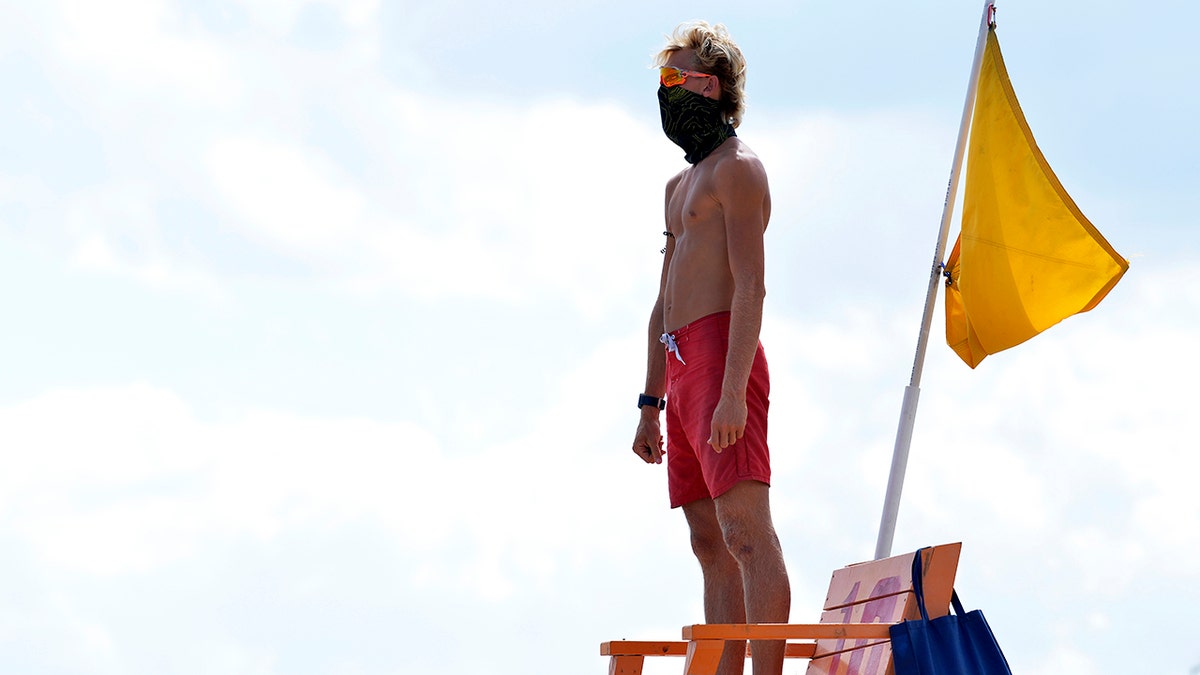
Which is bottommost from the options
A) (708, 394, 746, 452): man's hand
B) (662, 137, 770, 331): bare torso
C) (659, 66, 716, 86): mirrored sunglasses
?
(708, 394, 746, 452): man's hand

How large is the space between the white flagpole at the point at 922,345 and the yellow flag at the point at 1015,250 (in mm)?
109

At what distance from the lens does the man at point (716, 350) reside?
4.45 metres

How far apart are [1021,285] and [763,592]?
3090mm

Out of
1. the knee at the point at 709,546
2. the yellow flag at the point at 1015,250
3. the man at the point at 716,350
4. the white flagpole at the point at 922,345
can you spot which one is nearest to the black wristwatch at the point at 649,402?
the man at the point at 716,350

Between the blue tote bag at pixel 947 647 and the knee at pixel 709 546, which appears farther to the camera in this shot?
the knee at pixel 709 546

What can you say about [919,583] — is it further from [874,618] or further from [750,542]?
[750,542]

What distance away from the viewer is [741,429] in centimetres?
450

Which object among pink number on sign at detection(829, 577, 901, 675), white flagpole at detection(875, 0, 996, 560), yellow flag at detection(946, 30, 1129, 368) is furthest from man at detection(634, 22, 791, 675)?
yellow flag at detection(946, 30, 1129, 368)

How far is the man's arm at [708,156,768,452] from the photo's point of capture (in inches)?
177

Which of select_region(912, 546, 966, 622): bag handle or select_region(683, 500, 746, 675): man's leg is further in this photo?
select_region(683, 500, 746, 675): man's leg

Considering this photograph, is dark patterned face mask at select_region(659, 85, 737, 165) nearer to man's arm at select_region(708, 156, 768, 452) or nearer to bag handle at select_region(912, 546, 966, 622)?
man's arm at select_region(708, 156, 768, 452)

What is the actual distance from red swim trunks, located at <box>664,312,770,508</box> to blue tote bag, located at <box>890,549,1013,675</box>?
2.74 ft

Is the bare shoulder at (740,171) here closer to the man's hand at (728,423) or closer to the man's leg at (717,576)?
the man's hand at (728,423)

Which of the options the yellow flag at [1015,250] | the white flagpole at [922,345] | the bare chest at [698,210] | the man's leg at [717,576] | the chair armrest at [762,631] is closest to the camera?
the chair armrest at [762,631]
